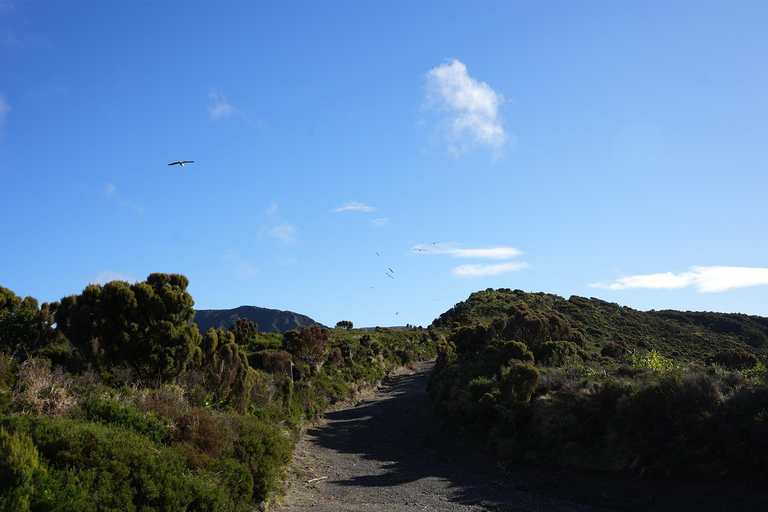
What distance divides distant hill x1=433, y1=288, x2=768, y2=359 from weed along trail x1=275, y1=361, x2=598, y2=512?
36240 millimetres

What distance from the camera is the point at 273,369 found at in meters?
24.3

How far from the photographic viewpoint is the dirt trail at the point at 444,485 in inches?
432

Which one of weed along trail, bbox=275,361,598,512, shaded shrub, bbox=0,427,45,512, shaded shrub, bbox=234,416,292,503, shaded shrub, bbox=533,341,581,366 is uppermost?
shaded shrub, bbox=533,341,581,366

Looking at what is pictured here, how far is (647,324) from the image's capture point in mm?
70625

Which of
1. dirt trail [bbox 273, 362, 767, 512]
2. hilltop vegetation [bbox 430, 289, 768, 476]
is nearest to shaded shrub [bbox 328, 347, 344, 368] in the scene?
hilltop vegetation [bbox 430, 289, 768, 476]

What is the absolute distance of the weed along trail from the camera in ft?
37.8

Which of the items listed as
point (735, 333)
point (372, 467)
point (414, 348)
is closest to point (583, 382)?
point (372, 467)

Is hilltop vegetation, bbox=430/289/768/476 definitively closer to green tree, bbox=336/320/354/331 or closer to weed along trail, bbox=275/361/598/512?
weed along trail, bbox=275/361/598/512

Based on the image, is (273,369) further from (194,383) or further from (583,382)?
(583,382)

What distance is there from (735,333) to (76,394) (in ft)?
275

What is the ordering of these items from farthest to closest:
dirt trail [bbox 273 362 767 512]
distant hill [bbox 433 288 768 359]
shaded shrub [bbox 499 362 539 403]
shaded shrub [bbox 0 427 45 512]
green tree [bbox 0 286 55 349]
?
distant hill [bbox 433 288 768 359]
green tree [bbox 0 286 55 349]
shaded shrub [bbox 499 362 539 403]
dirt trail [bbox 273 362 767 512]
shaded shrub [bbox 0 427 45 512]

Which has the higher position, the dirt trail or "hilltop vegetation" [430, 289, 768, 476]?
"hilltop vegetation" [430, 289, 768, 476]

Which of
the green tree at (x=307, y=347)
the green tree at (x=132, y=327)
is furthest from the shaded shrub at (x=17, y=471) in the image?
the green tree at (x=307, y=347)

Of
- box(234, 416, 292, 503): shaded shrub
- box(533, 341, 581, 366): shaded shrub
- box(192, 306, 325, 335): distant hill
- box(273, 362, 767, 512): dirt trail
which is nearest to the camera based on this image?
box(234, 416, 292, 503): shaded shrub
